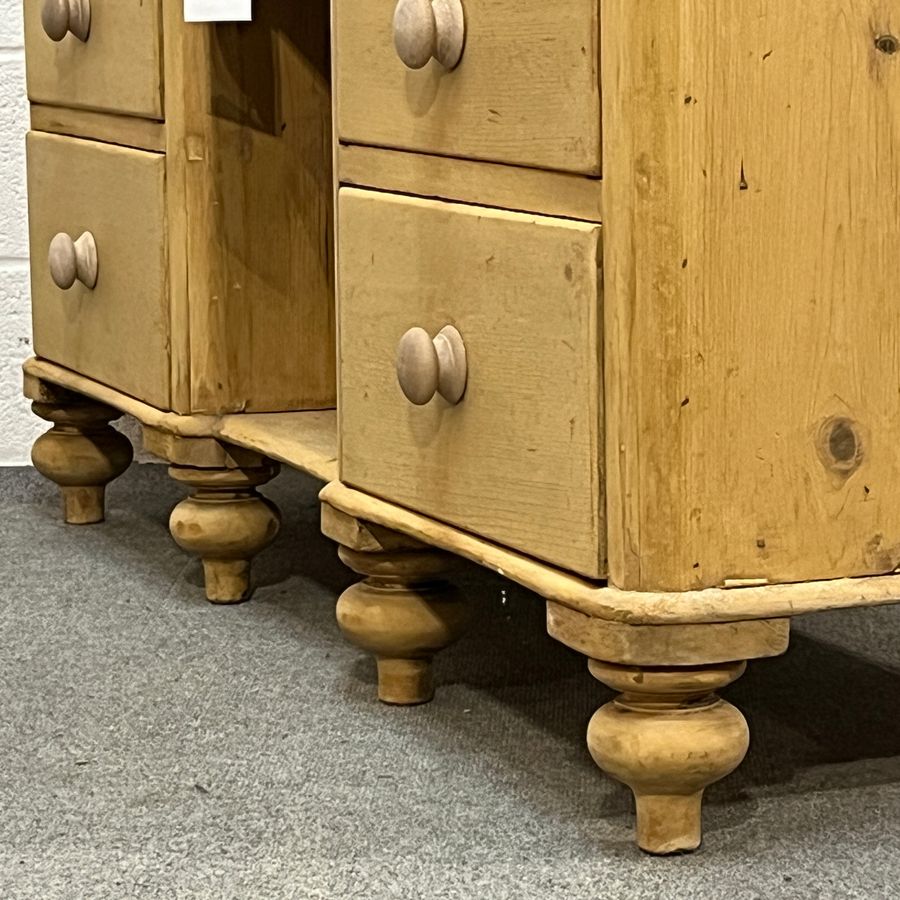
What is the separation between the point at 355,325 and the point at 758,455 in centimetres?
33

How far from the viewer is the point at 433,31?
1.08m

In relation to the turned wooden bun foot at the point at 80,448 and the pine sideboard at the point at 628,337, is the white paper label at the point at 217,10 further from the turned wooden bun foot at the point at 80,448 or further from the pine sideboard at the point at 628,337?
the turned wooden bun foot at the point at 80,448

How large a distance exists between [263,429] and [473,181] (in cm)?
43

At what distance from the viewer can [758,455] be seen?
3.21ft

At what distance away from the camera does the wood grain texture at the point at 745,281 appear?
3.10 ft

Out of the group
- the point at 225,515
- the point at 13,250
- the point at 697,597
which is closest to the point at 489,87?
the point at 697,597

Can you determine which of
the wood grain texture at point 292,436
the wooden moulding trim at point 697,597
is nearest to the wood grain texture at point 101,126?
the wood grain texture at point 292,436

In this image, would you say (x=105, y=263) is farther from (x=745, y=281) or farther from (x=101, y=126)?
(x=745, y=281)

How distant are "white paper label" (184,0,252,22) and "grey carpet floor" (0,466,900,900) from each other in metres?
0.46

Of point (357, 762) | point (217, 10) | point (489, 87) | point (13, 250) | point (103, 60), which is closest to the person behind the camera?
point (489, 87)

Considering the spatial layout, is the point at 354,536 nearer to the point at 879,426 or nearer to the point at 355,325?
the point at 355,325

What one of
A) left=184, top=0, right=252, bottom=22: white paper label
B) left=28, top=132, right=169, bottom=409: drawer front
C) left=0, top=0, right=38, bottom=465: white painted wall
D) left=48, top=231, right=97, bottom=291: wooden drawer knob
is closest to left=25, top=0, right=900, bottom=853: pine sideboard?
left=184, top=0, right=252, bottom=22: white paper label

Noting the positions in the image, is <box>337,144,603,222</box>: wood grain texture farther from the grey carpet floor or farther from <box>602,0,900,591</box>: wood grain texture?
the grey carpet floor

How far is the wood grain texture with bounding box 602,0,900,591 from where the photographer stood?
37.2 inches
